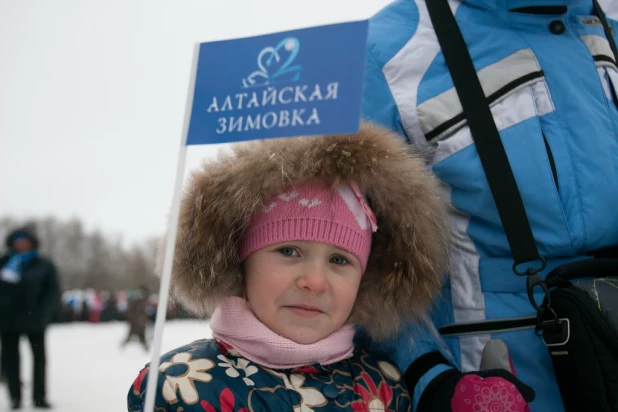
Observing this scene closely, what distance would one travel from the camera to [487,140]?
52.2 inches

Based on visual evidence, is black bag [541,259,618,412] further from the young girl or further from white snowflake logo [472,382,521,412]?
the young girl

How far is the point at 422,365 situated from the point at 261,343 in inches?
14.3

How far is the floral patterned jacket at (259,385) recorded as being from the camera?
1.22 metres

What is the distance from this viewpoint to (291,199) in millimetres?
1399

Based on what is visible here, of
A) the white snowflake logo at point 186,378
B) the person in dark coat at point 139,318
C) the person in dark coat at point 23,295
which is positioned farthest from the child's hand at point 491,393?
the person in dark coat at point 139,318

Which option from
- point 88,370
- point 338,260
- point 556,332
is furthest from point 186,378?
point 88,370

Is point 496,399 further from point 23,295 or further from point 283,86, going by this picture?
point 23,295

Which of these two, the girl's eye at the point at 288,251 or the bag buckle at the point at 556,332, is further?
the girl's eye at the point at 288,251

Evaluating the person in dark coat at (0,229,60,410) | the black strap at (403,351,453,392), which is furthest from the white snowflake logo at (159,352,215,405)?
the person in dark coat at (0,229,60,410)

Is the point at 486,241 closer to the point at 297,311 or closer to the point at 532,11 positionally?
the point at 297,311

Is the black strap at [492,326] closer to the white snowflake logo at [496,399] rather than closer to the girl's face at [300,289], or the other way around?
the white snowflake logo at [496,399]

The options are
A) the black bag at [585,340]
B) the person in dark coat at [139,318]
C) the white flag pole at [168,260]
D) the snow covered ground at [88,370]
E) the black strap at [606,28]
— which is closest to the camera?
the white flag pole at [168,260]

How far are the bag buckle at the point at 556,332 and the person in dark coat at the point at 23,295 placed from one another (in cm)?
412

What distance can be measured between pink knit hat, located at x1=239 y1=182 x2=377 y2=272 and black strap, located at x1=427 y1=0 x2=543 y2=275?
292 mm
